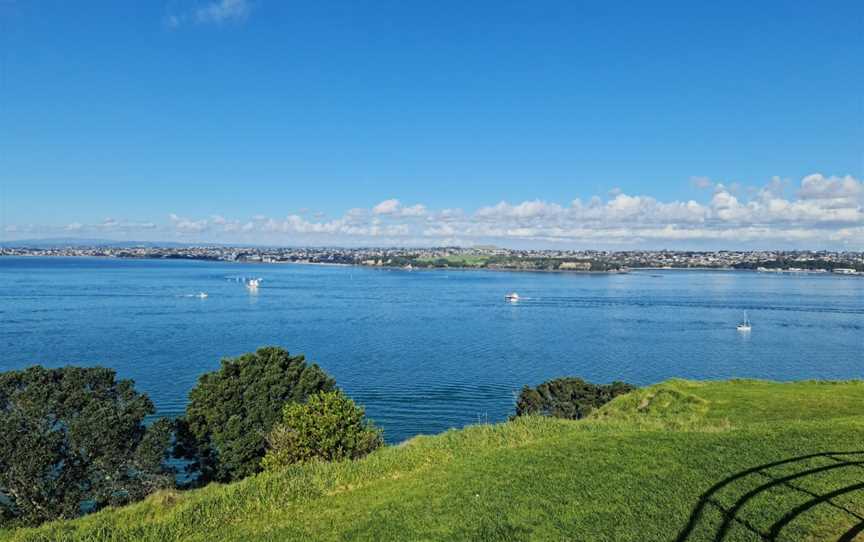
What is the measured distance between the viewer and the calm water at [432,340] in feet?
152

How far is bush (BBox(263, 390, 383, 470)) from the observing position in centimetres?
1656

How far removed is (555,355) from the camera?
61.1m

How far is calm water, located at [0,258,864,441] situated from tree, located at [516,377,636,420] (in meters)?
3.51

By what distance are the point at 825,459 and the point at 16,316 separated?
9151 centimetres

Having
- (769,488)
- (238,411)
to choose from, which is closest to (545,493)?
(769,488)

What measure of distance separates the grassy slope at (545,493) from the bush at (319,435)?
6.87ft

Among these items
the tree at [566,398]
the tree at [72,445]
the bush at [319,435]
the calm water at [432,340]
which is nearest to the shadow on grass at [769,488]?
the bush at [319,435]

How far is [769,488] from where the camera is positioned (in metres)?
10.2

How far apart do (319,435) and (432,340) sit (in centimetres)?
5183

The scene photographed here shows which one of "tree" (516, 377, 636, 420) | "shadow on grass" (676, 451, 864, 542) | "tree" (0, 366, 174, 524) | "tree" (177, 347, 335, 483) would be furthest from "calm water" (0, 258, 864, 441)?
"shadow on grass" (676, 451, 864, 542)

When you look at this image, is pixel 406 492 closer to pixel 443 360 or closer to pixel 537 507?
pixel 537 507

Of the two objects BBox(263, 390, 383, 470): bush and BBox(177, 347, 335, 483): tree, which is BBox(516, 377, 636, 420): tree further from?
BBox(263, 390, 383, 470): bush

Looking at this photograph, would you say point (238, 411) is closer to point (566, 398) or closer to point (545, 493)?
point (545, 493)

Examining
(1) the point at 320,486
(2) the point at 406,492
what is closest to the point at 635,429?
(2) the point at 406,492
